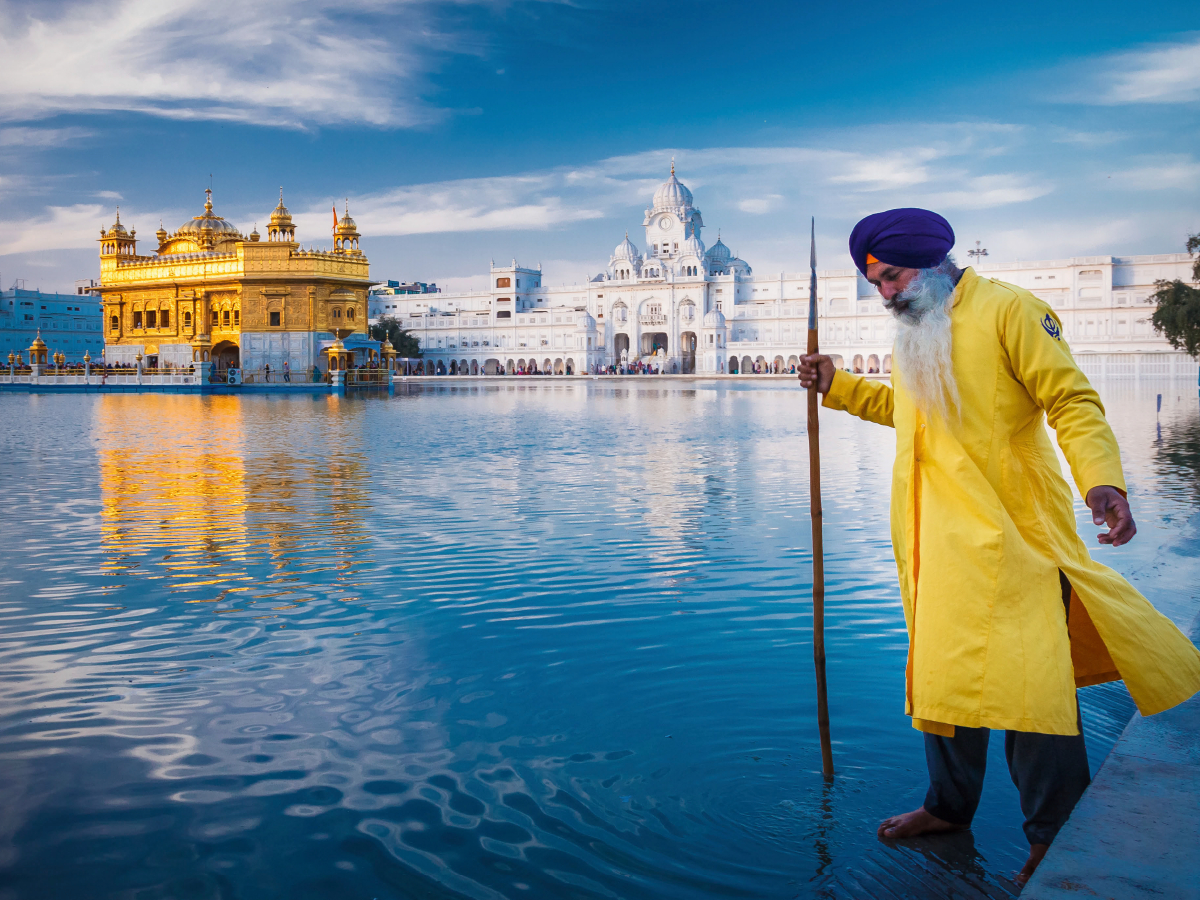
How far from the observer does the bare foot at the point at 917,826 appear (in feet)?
8.27

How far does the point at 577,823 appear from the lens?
8.75ft

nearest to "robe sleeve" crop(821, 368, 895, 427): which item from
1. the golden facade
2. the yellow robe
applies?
the yellow robe

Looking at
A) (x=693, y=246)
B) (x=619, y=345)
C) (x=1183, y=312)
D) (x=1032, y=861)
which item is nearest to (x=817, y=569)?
(x=1032, y=861)

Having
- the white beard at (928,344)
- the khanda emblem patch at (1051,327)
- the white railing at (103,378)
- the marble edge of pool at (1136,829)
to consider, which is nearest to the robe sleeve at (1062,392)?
the khanda emblem patch at (1051,327)

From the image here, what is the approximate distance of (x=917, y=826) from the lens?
8.27 ft

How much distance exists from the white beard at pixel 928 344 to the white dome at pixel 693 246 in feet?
265

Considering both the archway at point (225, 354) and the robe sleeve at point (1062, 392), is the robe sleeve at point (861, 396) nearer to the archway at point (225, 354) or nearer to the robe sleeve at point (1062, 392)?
the robe sleeve at point (1062, 392)

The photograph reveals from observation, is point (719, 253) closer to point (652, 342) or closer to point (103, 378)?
point (652, 342)

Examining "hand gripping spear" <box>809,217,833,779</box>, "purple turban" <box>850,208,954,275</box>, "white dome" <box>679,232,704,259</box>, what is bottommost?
"hand gripping spear" <box>809,217,833,779</box>

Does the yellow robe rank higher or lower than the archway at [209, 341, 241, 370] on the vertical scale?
lower

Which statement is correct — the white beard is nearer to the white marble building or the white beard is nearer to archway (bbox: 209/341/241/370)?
archway (bbox: 209/341/241/370)

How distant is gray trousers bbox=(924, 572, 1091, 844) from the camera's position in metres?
2.26

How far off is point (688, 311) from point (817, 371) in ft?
258

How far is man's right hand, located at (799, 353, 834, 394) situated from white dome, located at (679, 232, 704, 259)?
80.5 m
